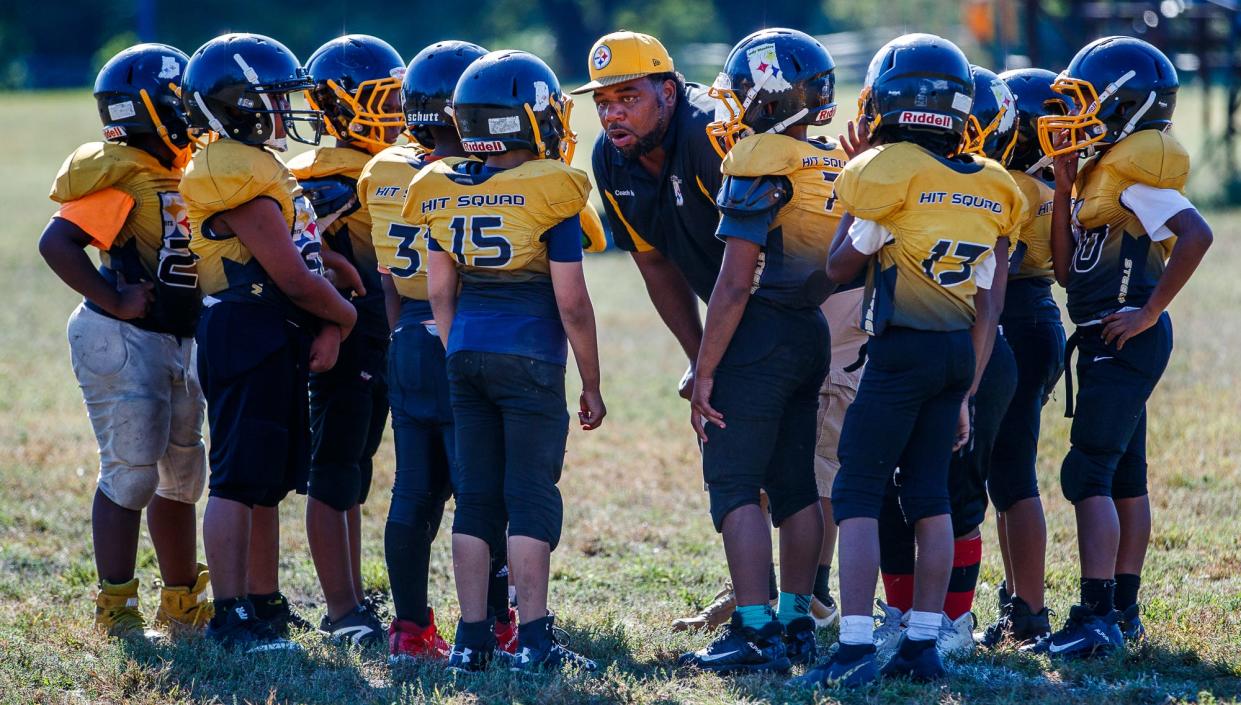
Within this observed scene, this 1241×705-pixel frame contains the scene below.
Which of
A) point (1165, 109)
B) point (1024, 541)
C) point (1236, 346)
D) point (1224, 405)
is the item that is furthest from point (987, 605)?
point (1236, 346)

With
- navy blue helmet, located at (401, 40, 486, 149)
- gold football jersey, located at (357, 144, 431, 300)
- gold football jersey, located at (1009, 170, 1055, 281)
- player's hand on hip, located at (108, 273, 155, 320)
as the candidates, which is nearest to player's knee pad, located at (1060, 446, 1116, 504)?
gold football jersey, located at (1009, 170, 1055, 281)

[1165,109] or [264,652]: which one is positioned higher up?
[1165,109]

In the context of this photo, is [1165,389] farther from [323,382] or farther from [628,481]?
[323,382]

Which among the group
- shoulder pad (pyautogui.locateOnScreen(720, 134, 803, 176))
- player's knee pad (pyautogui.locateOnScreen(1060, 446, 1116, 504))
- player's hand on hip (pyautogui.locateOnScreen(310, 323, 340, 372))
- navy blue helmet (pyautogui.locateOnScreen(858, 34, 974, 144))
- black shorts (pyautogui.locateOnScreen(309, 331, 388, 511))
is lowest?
A: player's knee pad (pyautogui.locateOnScreen(1060, 446, 1116, 504))

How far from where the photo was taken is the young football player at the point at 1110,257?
16.6ft

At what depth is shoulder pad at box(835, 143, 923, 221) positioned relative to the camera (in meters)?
4.51

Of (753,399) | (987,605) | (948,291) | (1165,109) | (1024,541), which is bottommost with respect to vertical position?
(987,605)

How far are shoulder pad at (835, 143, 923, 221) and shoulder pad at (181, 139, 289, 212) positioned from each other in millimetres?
2139

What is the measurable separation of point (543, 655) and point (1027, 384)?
217cm

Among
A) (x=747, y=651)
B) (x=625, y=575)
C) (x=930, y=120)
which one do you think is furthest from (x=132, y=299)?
(x=930, y=120)

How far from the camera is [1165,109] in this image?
17.1 feet

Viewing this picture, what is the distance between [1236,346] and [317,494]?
8477mm

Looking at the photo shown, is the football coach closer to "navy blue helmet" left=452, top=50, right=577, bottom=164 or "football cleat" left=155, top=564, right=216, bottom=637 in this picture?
"navy blue helmet" left=452, top=50, right=577, bottom=164

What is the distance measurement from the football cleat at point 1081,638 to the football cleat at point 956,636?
0.21 m
